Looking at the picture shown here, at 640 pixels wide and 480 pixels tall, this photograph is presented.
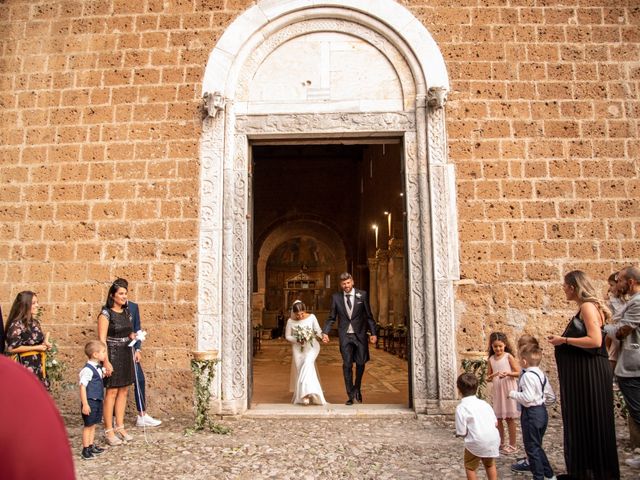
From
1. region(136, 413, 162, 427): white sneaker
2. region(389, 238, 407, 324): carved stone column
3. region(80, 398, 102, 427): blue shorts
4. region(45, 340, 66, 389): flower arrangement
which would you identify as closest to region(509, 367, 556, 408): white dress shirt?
region(80, 398, 102, 427): blue shorts

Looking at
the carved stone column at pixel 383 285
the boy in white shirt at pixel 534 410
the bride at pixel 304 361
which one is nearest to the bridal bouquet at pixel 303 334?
the bride at pixel 304 361

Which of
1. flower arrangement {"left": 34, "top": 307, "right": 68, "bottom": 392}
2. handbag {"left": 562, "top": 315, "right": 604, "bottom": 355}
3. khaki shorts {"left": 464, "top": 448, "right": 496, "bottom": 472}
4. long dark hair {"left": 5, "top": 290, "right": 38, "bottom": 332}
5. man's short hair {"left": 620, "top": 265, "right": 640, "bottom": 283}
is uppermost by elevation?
man's short hair {"left": 620, "top": 265, "right": 640, "bottom": 283}

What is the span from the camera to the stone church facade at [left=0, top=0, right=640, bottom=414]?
17.7 feet

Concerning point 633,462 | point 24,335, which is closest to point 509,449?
point 633,462

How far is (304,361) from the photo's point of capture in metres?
6.31

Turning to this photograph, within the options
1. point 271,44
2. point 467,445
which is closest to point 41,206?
point 271,44

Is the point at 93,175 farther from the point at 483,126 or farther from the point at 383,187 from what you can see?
the point at 383,187

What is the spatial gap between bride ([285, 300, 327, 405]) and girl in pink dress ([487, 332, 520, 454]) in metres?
2.45

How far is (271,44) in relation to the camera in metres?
6.02

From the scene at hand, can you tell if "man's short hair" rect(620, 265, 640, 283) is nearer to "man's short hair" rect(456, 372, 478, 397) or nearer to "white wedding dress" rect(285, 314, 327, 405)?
"man's short hair" rect(456, 372, 478, 397)

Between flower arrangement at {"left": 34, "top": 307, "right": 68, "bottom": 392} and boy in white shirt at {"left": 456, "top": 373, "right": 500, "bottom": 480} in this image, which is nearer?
boy in white shirt at {"left": 456, "top": 373, "right": 500, "bottom": 480}

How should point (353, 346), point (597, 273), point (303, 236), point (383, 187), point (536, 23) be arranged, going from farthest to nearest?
point (303, 236) < point (383, 187) < point (353, 346) < point (536, 23) < point (597, 273)

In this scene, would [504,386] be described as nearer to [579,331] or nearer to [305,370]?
[579,331]

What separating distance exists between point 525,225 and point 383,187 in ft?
28.7
